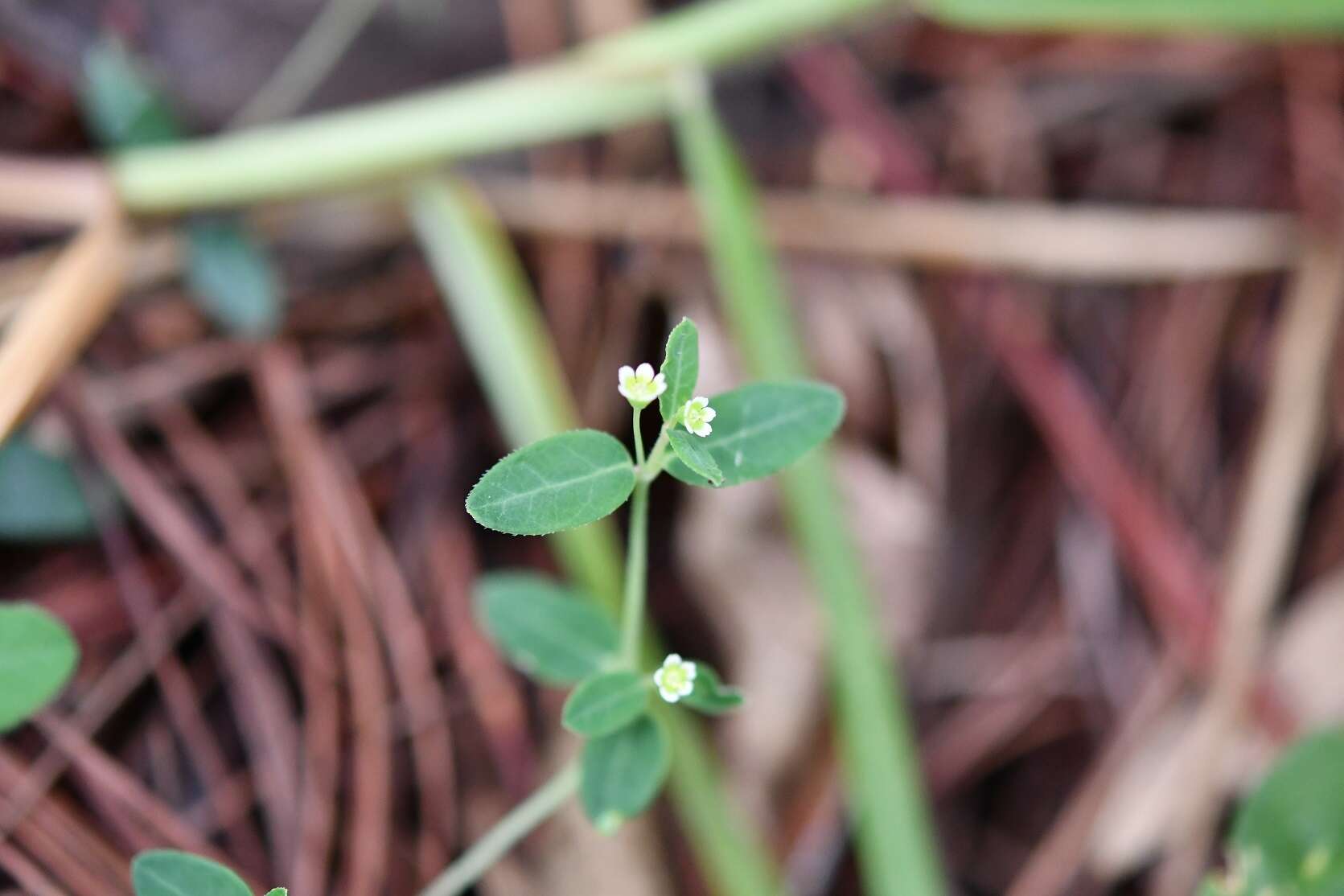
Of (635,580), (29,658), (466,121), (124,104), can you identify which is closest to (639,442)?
(635,580)

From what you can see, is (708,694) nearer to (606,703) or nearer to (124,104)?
(606,703)

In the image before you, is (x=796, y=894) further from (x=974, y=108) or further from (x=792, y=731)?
(x=974, y=108)

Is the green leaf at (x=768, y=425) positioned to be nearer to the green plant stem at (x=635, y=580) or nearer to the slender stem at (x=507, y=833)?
the green plant stem at (x=635, y=580)

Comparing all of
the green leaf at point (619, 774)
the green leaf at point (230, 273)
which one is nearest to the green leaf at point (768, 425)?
the green leaf at point (619, 774)

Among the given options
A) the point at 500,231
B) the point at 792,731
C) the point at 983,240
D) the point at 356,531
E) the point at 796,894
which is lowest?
the point at 796,894

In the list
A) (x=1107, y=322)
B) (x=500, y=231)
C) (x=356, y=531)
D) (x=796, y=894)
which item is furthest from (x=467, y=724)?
(x=1107, y=322)

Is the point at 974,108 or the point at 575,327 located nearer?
the point at 575,327
